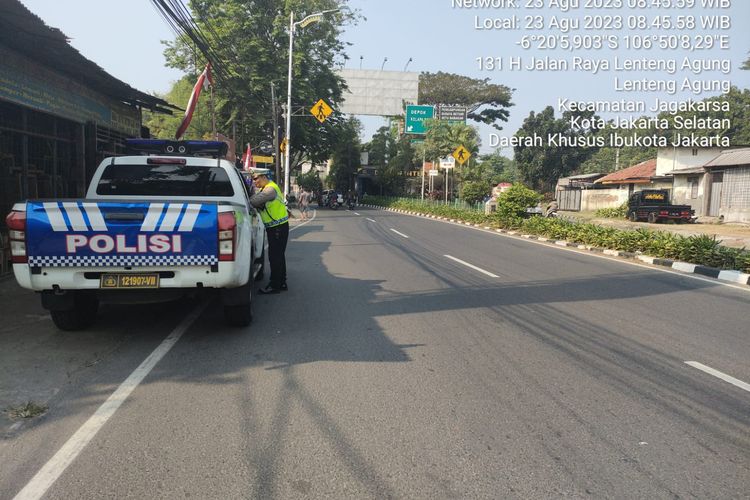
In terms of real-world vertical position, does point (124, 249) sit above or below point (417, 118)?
below

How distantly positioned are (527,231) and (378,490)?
1961 centimetres

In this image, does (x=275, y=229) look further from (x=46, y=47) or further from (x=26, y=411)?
(x=46, y=47)

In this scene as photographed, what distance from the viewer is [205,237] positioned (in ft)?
17.3

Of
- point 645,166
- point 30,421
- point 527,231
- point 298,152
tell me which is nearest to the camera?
point 30,421

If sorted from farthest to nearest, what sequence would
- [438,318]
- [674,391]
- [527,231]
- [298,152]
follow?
[298,152] < [527,231] < [438,318] < [674,391]

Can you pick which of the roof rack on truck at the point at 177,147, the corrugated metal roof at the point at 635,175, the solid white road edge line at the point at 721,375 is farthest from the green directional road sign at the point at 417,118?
the solid white road edge line at the point at 721,375

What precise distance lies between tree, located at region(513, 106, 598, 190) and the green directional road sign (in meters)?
17.9

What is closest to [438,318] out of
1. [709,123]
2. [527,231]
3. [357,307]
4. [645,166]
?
[357,307]

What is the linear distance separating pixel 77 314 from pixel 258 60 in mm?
33198

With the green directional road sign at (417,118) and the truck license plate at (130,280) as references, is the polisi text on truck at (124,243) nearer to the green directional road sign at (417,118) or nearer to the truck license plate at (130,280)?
the truck license plate at (130,280)

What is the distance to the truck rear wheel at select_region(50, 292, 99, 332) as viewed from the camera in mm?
5812

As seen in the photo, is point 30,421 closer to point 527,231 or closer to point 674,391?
point 674,391

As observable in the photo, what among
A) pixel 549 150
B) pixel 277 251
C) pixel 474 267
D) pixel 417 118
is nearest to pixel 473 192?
pixel 417 118

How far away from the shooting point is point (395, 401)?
4184 millimetres
